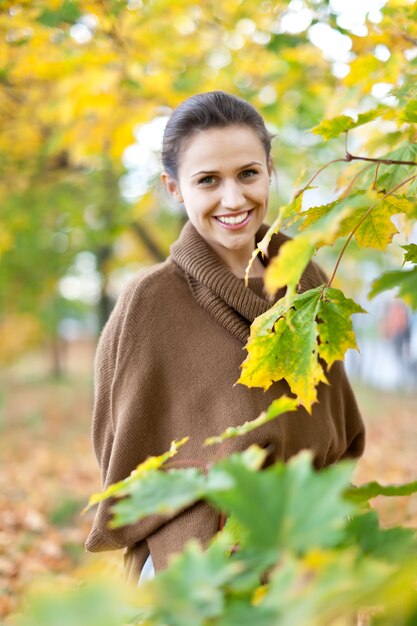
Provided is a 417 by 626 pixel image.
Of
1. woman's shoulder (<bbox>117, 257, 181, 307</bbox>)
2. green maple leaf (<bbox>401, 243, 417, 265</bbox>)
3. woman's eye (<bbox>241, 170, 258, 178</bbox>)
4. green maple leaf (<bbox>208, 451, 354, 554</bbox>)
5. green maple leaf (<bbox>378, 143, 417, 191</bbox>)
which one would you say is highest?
woman's eye (<bbox>241, 170, 258, 178</bbox>)

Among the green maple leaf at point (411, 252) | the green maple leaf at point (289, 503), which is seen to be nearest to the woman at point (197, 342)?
the green maple leaf at point (411, 252)

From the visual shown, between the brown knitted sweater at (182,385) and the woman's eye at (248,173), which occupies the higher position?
the woman's eye at (248,173)

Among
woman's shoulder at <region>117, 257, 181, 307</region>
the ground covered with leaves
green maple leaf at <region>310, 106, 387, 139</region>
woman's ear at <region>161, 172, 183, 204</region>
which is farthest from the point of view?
the ground covered with leaves

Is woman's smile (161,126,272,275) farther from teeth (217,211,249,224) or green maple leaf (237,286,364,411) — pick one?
green maple leaf (237,286,364,411)

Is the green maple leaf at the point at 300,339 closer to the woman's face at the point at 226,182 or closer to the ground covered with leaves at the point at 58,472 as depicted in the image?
the ground covered with leaves at the point at 58,472

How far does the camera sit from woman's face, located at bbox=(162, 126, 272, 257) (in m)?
1.63

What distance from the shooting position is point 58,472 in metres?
6.18

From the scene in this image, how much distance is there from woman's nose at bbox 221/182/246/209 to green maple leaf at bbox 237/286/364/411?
0.46m

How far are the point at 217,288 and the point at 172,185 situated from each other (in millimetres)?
362

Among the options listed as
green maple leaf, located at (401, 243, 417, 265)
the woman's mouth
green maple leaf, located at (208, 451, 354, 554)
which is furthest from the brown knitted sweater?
green maple leaf, located at (208, 451, 354, 554)

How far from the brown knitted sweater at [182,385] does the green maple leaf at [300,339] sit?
404 millimetres

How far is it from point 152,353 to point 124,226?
3891 millimetres

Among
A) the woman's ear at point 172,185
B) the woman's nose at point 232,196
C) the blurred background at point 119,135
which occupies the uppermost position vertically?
the blurred background at point 119,135

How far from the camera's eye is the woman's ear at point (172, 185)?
1.86 m
